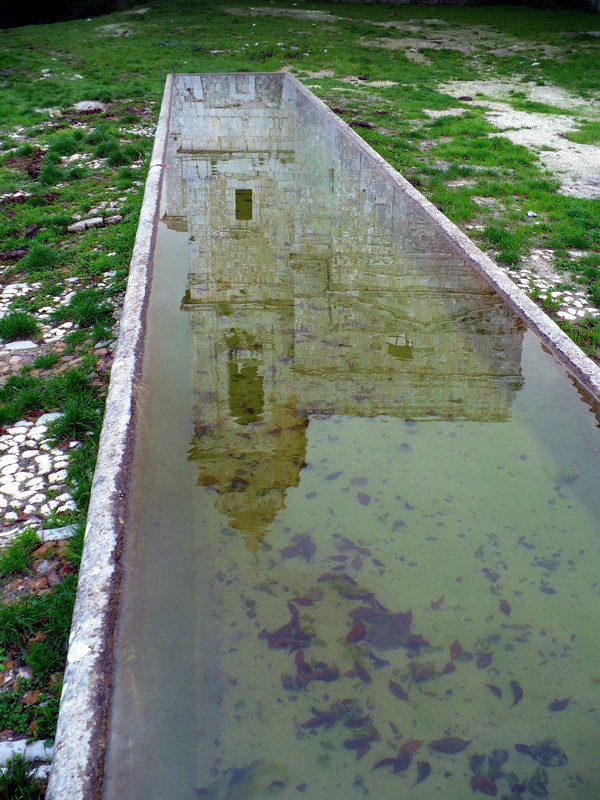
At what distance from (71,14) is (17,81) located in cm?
1003

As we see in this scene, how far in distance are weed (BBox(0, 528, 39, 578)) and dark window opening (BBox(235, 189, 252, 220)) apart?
3503mm

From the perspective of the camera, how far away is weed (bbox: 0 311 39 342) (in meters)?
3.79

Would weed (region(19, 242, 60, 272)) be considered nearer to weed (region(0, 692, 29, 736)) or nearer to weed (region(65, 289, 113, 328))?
weed (region(65, 289, 113, 328))

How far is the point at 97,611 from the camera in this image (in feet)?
5.90

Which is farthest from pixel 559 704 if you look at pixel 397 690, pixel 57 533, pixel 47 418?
pixel 47 418

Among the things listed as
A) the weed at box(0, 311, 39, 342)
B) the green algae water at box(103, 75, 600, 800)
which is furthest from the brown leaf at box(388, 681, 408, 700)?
the weed at box(0, 311, 39, 342)

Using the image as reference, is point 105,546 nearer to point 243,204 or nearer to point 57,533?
point 57,533

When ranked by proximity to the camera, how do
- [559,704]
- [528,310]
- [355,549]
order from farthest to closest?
[528,310], [355,549], [559,704]

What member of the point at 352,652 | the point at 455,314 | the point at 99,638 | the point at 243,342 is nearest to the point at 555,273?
the point at 455,314

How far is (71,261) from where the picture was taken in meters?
4.79

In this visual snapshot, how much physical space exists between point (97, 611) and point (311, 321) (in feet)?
7.47

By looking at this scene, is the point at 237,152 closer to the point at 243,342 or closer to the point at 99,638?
the point at 243,342

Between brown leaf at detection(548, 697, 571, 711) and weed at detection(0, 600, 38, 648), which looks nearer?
brown leaf at detection(548, 697, 571, 711)

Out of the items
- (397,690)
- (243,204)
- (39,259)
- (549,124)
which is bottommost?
(397,690)
